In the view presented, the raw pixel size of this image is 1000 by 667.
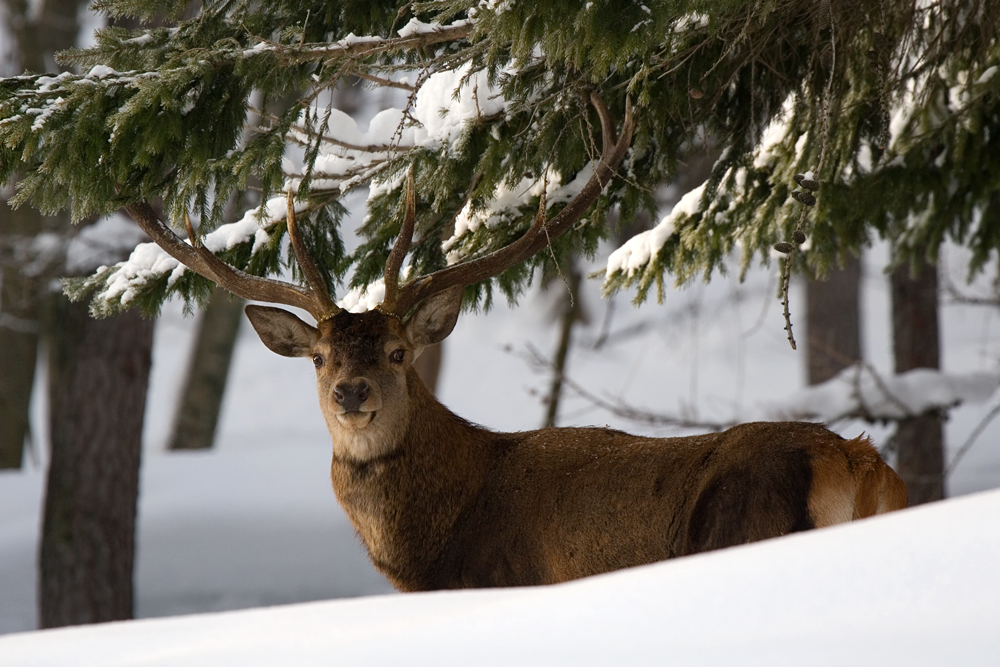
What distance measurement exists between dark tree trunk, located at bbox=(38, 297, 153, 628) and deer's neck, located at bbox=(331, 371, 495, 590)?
168 inches

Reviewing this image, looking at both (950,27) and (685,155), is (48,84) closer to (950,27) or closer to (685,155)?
(685,155)

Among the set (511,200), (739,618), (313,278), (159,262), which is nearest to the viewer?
(739,618)

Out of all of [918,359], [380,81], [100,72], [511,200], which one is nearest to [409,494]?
[511,200]

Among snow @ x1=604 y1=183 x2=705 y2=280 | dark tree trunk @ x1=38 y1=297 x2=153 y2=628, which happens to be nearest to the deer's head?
snow @ x1=604 y1=183 x2=705 y2=280

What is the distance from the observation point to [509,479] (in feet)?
17.5

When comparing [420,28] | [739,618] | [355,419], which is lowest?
[739,618]

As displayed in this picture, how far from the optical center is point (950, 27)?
5895 mm

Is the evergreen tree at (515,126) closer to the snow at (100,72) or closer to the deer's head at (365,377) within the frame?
the snow at (100,72)

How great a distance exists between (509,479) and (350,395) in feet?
2.98

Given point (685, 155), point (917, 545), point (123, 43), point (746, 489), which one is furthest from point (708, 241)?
point (917, 545)

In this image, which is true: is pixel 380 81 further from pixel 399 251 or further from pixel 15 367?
pixel 15 367

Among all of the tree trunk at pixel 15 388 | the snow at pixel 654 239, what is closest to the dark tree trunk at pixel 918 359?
the snow at pixel 654 239

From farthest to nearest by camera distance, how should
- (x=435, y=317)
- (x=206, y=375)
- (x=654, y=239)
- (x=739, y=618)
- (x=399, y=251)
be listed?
(x=206, y=375)
(x=654, y=239)
(x=435, y=317)
(x=399, y=251)
(x=739, y=618)

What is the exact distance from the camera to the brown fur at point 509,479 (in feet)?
14.7
